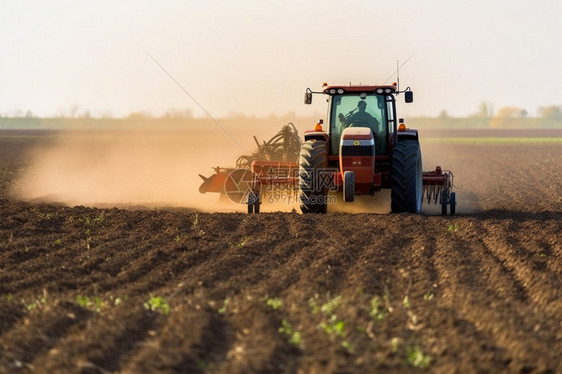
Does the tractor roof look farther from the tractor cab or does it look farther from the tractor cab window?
the tractor cab window

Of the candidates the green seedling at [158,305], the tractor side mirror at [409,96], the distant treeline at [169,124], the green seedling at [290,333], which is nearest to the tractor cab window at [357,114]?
the tractor side mirror at [409,96]

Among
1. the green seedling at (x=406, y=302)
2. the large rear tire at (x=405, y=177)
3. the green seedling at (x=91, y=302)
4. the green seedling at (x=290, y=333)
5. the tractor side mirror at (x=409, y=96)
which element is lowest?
the green seedling at (x=406, y=302)

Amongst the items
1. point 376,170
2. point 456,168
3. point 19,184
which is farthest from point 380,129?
point 456,168

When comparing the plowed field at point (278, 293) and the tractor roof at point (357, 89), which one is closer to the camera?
the plowed field at point (278, 293)

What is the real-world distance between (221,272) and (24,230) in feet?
17.7

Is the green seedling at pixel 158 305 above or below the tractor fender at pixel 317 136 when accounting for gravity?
below

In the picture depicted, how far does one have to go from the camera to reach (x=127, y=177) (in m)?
28.5

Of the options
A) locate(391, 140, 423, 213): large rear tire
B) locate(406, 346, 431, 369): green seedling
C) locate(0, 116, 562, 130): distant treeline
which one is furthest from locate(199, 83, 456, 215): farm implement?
locate(0, 116, 562, 130): distant treeline

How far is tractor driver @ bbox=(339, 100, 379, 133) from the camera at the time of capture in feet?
52.6

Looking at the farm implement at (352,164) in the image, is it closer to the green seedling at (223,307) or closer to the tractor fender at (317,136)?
the tractor fender at (317,136)

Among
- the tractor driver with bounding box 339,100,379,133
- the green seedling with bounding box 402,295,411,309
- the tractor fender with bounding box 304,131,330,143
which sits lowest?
the green seedling with bounding box 402,295,411,309

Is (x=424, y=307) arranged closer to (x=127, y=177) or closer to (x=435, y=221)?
(x=435, y=221)

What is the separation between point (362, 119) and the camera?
1609 centimetres

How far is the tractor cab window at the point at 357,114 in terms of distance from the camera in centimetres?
1603
